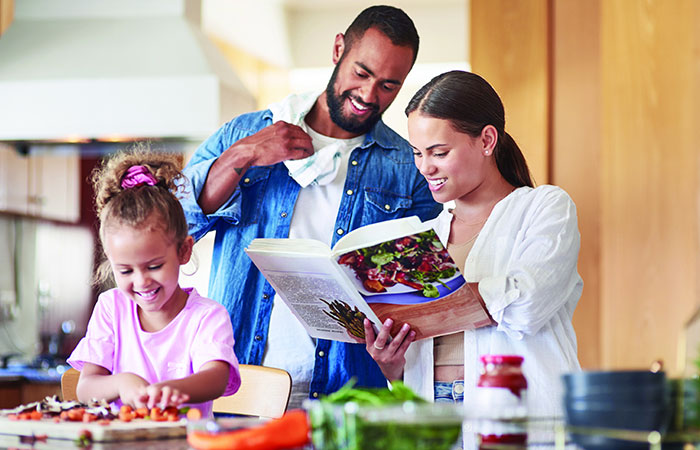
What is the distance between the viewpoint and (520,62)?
12.2 ft

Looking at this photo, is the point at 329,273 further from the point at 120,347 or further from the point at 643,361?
the point at 643,361

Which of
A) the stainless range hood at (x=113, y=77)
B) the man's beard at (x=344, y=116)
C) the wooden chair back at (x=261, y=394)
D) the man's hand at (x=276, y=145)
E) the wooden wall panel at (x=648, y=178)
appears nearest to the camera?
the wooden chair back at (x=261, y=394)

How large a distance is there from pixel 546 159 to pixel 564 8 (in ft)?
2.19

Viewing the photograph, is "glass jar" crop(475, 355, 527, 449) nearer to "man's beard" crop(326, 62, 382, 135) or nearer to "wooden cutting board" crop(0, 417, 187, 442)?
"wooden cutting board" crop(0, 417, 187, 442)

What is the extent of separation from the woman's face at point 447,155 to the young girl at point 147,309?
0.48 meters

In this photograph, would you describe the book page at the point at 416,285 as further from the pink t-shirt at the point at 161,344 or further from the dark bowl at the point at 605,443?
the dark bowl at the point at 605,443

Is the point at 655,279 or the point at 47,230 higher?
the point at 47,230

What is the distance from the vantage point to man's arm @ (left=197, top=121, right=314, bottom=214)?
6.13 ft

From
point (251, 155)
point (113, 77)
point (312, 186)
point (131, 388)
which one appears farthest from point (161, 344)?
point (113, 77)

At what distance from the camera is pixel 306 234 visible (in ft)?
6.48

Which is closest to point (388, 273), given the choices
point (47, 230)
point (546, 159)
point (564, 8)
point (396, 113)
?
point (546, 159)

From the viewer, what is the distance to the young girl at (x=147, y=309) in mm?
1473

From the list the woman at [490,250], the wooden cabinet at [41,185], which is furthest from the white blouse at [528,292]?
the wooden cabinet at [41,185]

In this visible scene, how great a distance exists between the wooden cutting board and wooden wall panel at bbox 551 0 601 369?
8.47 feet
